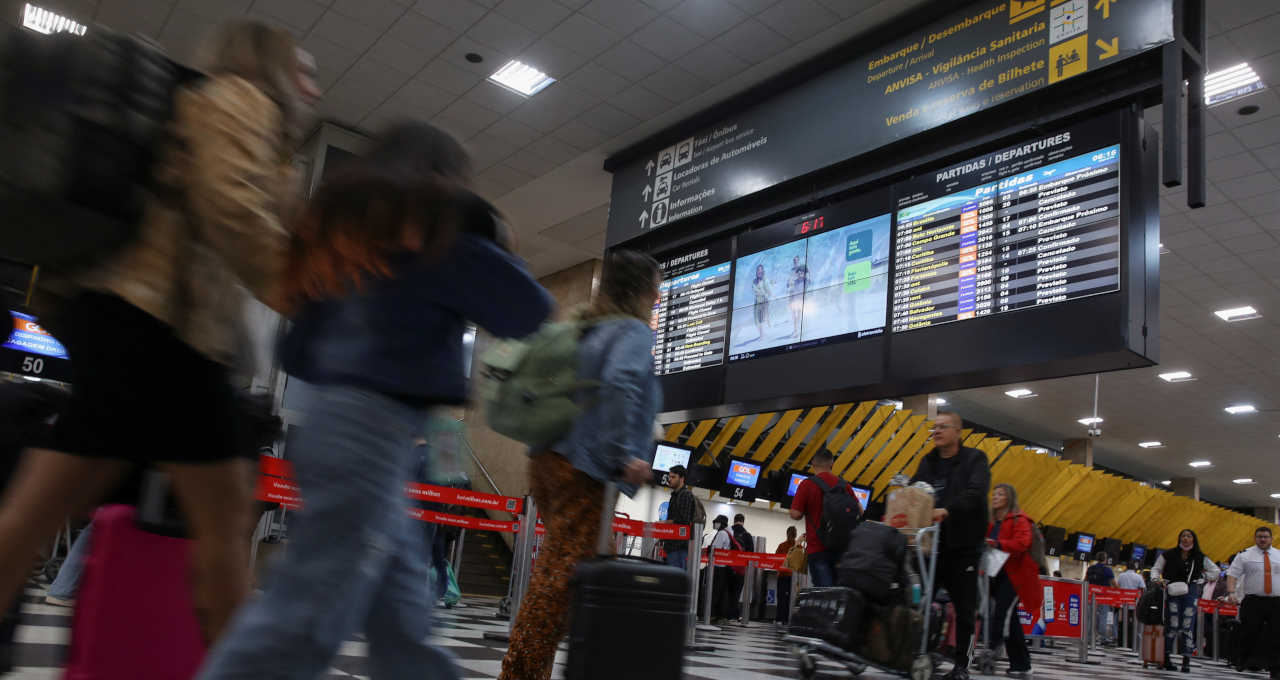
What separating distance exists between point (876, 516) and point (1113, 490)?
8.10 meters

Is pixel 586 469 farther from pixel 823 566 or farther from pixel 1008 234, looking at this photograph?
pixel 823 566

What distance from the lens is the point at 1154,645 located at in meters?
9.23

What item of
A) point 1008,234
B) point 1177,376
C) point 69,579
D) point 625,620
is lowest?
point 69,579

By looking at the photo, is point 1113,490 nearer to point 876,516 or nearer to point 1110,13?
point 876,516

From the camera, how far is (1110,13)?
470 cm

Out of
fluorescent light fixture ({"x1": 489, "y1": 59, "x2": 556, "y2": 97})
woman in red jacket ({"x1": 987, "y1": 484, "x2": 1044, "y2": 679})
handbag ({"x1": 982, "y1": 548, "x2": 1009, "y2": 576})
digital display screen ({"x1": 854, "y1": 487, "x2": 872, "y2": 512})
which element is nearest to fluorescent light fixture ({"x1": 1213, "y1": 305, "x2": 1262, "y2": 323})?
digital display screen ({"x1": 854, "y1": 487, "x2": 872, "y2": 512})

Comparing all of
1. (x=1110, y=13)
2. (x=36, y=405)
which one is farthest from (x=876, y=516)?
(x=36, y=405)

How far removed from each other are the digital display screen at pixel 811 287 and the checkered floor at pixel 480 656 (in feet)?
6.86

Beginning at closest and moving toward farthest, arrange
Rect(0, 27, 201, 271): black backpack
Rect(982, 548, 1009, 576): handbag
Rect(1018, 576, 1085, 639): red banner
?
Rect(0, 27, 201, 271): black backpack
Rect(982, 548, 1009, 576): handbag
Rect(1018, 576, 1085, 639): red banner

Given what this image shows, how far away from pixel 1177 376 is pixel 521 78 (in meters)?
12.7

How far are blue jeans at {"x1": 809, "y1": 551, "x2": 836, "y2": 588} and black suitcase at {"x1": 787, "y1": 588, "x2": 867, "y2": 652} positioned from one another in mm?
1822

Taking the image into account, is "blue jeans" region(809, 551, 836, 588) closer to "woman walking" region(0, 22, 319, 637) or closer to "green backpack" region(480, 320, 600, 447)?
"green backpack" region(480, 320, 600, 447)

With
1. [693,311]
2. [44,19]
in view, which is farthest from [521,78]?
[44,19]

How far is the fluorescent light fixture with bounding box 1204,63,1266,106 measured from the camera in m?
6.62
